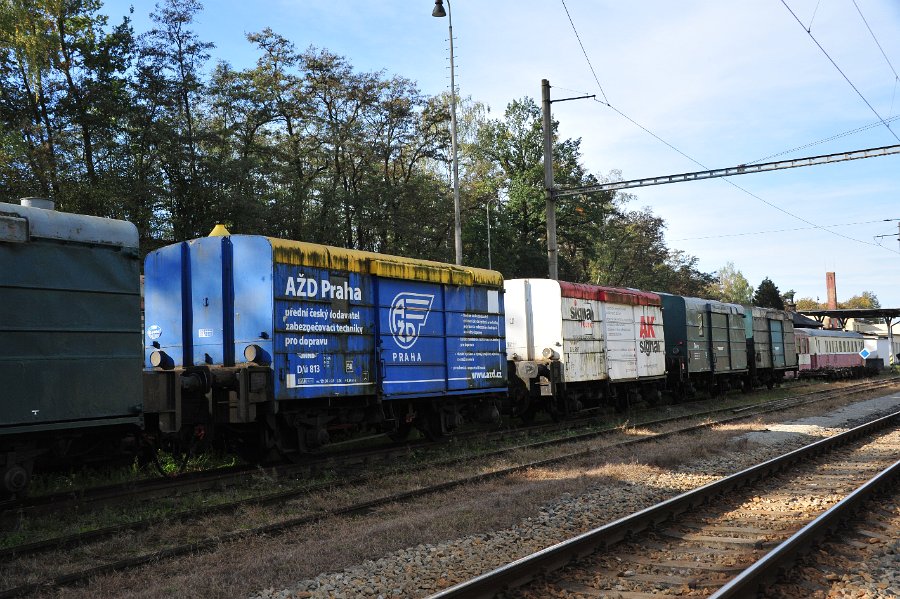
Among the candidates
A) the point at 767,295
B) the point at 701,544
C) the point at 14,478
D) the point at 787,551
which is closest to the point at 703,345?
the point at 701,544

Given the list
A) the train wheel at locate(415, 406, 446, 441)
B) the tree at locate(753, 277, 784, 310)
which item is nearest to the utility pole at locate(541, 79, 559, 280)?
the train wheel at locate(415, 406, 446, 441)

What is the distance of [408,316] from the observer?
44.1ft

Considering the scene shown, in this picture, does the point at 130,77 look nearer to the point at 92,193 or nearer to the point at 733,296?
the point at 92,193

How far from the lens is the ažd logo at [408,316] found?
13.1 m

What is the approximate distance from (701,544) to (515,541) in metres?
1.77

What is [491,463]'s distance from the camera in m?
12.7

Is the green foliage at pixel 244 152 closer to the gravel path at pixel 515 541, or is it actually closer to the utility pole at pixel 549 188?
the utility pole at pixel 549 188

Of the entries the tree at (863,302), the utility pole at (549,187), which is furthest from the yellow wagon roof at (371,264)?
the tree at (863,302)

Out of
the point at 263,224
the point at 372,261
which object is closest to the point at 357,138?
the point at 263,224

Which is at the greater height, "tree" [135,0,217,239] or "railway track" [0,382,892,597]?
"tree" [135,0,217,239]

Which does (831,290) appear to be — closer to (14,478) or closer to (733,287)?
(733,287)

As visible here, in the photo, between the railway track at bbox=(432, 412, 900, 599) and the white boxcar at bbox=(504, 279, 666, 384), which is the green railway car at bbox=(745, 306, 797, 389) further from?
the railway track at bbox=(432, 412, 900, 599)

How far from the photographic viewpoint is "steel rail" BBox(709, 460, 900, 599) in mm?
5579

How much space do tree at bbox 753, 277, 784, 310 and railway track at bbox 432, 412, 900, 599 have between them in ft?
304
